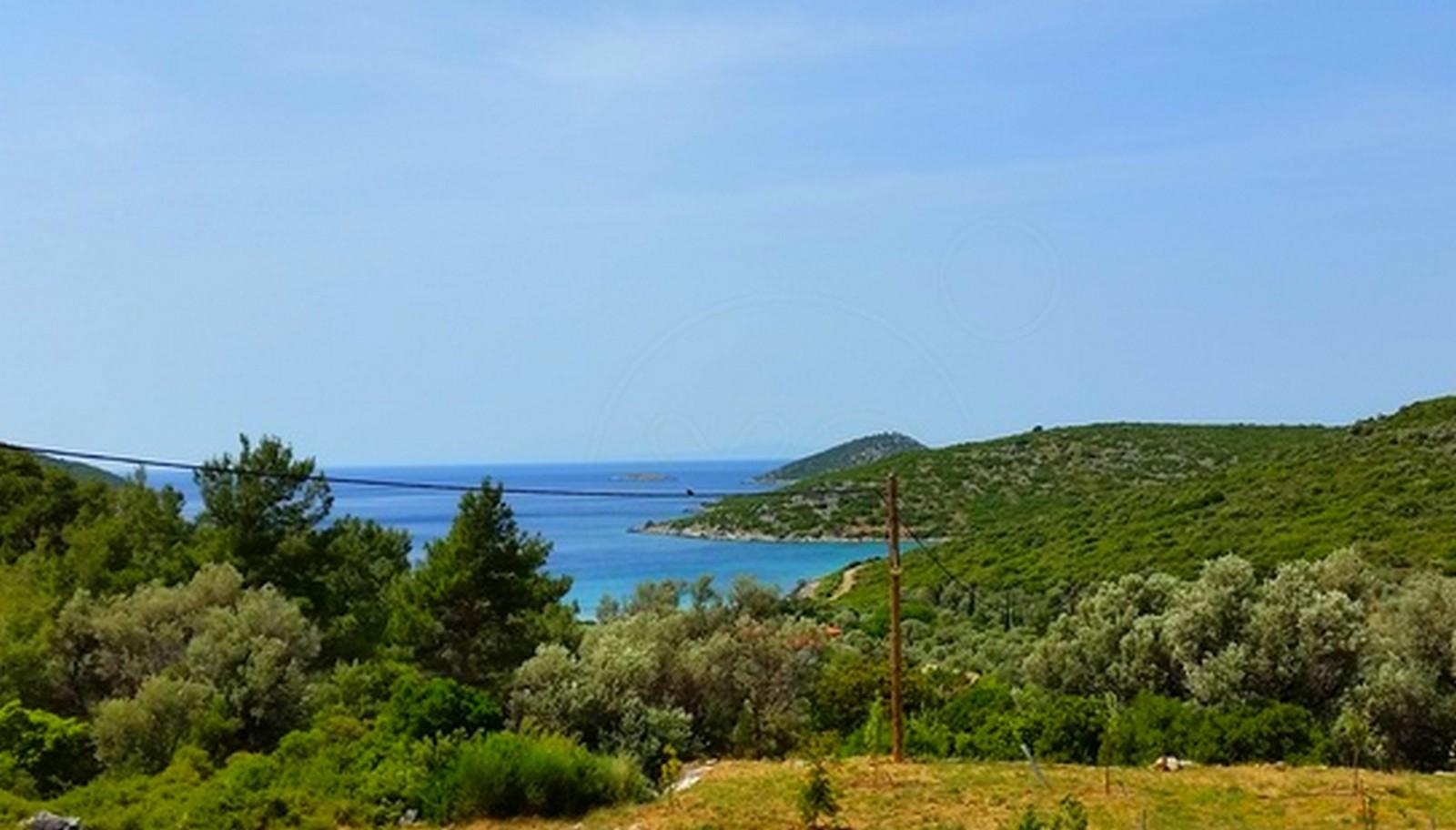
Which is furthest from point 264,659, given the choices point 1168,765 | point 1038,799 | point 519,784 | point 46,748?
point 1168,765

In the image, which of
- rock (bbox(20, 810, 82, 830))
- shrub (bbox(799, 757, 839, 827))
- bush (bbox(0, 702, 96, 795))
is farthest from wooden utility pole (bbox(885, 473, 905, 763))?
bush (bbox(0, 702, 96, 795))

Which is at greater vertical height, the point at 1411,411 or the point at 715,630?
the point at 1411,411

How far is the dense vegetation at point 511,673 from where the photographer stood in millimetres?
12945

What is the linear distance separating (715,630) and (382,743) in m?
11.3

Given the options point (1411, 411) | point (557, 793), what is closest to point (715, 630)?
point (557, 793)

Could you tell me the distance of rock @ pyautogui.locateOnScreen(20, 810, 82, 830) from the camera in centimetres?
1068

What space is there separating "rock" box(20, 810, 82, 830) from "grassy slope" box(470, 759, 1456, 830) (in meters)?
3.79

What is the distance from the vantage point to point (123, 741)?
57.5 feet

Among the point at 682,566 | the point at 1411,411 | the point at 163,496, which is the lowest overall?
the point at 682,566

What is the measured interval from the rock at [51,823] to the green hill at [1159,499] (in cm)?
958

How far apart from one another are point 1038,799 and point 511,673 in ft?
48.7

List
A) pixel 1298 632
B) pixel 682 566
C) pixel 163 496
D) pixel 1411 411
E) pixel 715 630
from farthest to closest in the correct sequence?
1. pixel 682 566
2. pixel 1411 411
3. pixel 163 496
4. pixel 715 630
5. pixel 1298 632

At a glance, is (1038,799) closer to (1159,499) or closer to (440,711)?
(440,711)

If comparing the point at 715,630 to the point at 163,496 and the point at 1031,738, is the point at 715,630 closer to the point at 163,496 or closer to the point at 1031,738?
the point at 1031,738
